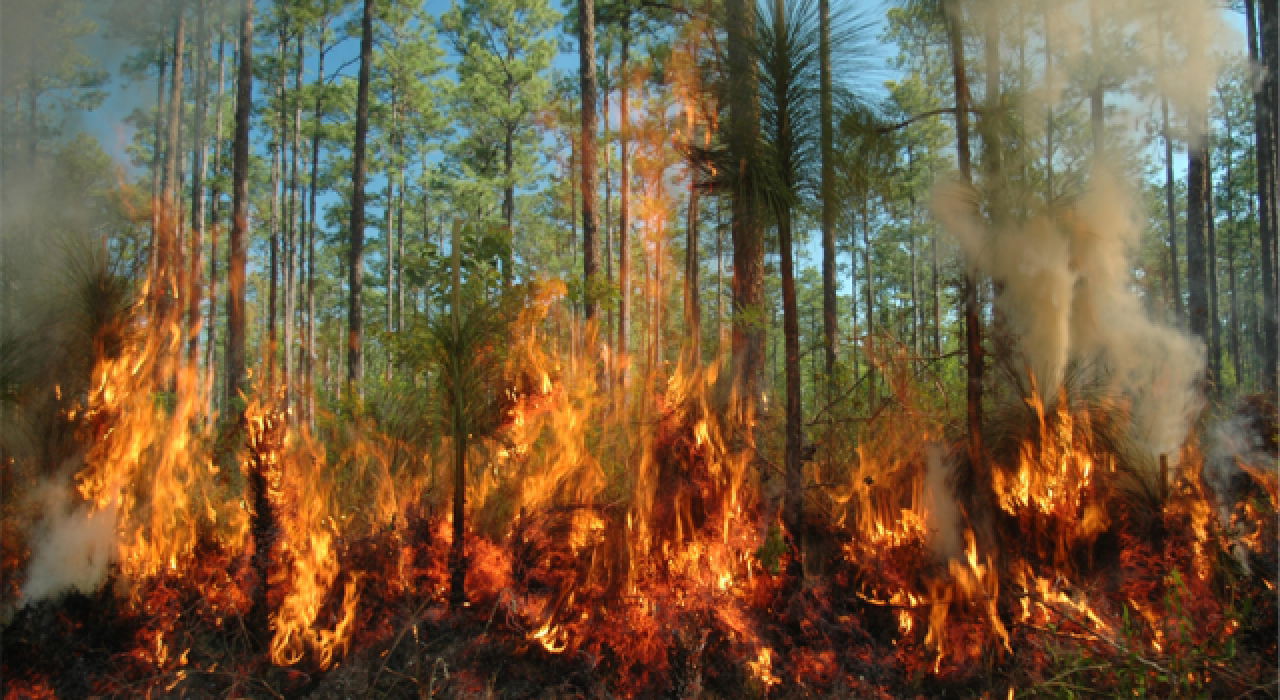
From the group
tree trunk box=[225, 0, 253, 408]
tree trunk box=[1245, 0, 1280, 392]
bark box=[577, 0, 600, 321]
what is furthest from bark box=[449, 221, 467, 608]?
tree trunk box=[1245, 0, 1280, 392]

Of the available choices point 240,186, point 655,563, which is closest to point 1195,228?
point 655,563

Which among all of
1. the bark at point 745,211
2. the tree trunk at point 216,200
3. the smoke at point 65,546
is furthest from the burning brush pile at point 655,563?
the tree trunk at point 216,200

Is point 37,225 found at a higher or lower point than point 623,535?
higher

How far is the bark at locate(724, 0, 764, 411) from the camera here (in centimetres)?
412

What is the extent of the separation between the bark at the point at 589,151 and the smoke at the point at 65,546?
19.9 feet

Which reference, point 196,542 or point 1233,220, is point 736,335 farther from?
point 1233,220

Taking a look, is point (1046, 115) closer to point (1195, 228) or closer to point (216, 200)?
point (1195, 228)

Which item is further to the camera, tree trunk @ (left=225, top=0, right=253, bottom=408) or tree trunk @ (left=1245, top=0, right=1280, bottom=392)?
tree trunk @ (left=225, top=0, right=253, bottom=408)

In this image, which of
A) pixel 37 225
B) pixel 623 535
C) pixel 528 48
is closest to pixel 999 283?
pixel 623 535

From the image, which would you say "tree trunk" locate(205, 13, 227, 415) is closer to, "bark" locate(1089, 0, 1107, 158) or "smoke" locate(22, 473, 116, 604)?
"smoke" locate(22, 473, 116, 604)

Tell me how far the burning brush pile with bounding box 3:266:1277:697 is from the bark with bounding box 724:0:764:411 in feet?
1.41

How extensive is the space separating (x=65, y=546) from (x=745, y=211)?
4.74 m

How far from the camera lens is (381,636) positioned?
12.5 ft

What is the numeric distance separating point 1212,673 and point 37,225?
7.22 m
